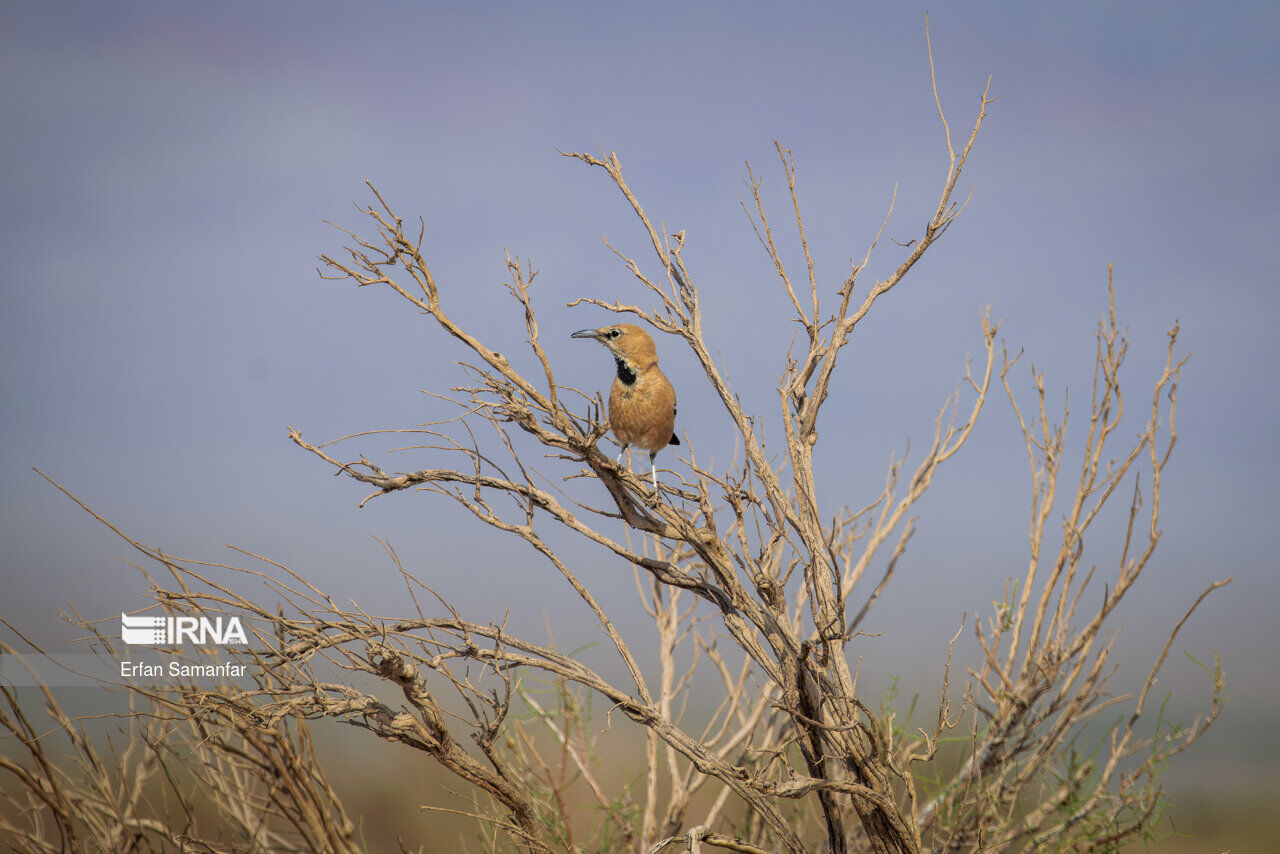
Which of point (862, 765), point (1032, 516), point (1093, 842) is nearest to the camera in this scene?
point (862, 765)

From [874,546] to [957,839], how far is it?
1.53 meters

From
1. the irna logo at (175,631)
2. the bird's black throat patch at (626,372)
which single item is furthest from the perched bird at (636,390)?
the irna logo at (175,631)

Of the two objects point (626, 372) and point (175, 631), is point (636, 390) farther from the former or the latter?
point (175, 631)

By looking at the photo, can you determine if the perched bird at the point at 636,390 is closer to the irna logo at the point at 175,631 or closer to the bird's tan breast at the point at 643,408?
the bird's tan breast at the point at 643,408

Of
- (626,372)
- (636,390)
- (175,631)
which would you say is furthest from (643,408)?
(175,631)

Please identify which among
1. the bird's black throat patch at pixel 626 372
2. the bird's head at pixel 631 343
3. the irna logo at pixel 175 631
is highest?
the bird's head at pixel 631 343

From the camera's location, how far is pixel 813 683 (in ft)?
12.4

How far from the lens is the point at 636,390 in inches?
187

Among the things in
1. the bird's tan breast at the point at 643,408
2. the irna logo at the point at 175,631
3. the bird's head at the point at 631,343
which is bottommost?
the irna logo at the point at 175,631

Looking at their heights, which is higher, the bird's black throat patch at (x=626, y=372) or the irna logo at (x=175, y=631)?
the bird's black throat patch at (x=626, y=372)

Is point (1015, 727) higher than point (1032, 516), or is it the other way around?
point (1032, 516)

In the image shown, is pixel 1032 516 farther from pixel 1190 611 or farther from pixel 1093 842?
pixel 1093 842

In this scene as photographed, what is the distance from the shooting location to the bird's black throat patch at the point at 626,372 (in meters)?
4.80

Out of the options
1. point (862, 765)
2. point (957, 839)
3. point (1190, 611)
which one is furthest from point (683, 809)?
point (1190, 611)
